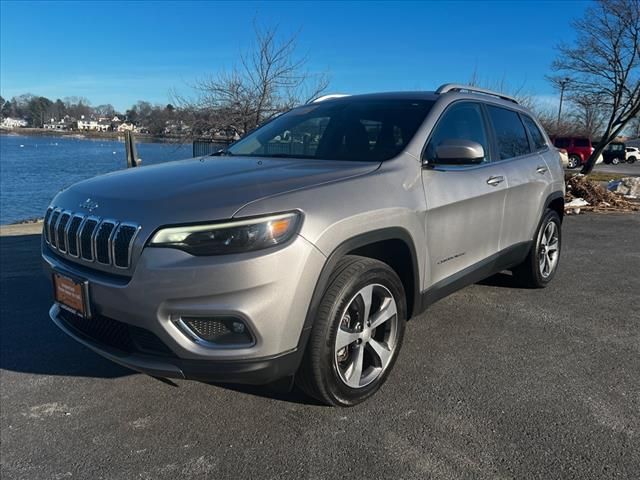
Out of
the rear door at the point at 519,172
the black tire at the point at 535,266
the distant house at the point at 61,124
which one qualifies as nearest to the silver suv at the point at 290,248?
the rear door at the point at 519,172

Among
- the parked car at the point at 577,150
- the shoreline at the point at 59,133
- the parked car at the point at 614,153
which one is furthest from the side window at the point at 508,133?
the shoreline at the point at 59,133

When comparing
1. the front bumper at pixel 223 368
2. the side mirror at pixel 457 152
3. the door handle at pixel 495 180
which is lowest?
the front bumper at pixel 223 368

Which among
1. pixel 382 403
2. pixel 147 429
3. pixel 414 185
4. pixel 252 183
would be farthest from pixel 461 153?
pixel 147 429

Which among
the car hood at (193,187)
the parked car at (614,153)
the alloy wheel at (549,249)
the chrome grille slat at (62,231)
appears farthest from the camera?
the parked car at (614,153)

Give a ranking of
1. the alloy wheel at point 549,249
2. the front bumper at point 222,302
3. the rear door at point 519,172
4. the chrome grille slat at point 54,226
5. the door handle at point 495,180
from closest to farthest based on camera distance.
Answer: the front bumper at point 222,302 < the chrome grille slat at point 54,226 < the door handle at point 495,180 < the rear door at point 519,172 < the alloy wheel at point 549,249

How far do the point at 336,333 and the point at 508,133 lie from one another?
2798 mm

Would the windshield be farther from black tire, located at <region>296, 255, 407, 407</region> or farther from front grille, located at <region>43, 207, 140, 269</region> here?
front grille, located at <region>43, 207, 140, 269</region>

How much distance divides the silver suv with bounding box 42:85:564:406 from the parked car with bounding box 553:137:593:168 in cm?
3472

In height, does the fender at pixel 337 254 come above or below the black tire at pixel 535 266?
above

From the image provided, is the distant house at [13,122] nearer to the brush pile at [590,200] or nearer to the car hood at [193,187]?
the brush pile at [590,200]

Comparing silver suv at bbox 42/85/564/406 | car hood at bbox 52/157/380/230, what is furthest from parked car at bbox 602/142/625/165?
car hood at bbox 52/157/380/230

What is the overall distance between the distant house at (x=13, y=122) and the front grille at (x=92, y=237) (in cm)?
11877

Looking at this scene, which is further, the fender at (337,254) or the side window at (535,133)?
the side window at (535,133)

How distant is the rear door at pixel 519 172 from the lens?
4.26 meters
